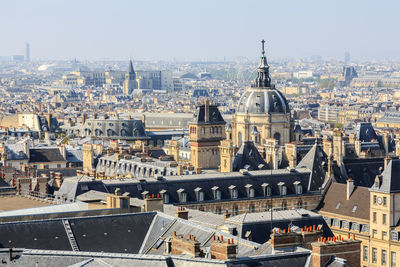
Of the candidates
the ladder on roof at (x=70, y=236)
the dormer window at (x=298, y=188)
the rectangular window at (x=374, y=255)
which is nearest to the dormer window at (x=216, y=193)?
the dormer window at (x=298, y=188)

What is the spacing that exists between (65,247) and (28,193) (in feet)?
92.5

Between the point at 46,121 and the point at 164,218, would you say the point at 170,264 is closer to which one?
the point at 164,218

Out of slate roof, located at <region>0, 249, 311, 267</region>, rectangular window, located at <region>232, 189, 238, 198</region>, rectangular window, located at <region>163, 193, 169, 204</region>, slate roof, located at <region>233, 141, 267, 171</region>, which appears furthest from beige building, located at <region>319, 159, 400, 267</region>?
slate roof, located at <region>0, 249, 311, 267</region>

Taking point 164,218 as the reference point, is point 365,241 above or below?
below

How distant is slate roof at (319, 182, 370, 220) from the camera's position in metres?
75.4

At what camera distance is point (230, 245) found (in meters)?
38.2

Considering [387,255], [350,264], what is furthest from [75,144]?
[350,264]

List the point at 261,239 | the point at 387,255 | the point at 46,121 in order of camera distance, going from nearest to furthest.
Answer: the point at 261,239, the point at 387,255, the point at 46,121

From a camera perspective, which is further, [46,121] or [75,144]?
[46,121]

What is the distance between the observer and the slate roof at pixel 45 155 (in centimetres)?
11354

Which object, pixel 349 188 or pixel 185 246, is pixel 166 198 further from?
pixel 185 246

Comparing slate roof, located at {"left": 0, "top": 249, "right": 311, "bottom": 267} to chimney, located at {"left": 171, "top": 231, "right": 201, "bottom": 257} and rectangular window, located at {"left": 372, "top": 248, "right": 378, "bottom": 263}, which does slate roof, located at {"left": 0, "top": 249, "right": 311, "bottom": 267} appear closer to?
chimney, located at {"left": 171, "top": 231, "right": 201, "bottom": 257}

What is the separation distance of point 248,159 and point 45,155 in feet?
104

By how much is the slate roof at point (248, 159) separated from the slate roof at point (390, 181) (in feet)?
61.5
